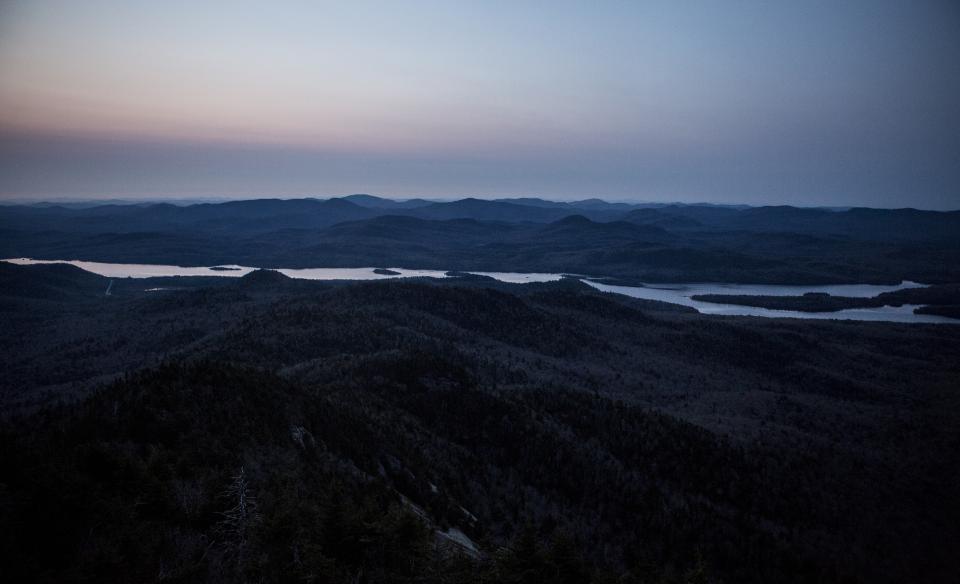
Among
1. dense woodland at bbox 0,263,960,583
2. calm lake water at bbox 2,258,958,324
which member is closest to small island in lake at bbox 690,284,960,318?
calm lake water at bbox 2,258,958,324

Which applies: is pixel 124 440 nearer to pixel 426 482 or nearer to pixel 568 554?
pixel 426 482

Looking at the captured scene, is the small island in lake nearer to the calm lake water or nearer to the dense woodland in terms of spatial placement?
the calm lake water

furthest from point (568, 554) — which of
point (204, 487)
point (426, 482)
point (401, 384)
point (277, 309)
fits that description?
point (277, 309)

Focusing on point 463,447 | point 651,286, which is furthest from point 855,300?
point 463,447

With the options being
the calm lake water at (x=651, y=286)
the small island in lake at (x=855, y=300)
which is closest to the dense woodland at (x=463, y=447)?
the calm lake water at (x=651, y=286)

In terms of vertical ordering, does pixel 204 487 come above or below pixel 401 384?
above

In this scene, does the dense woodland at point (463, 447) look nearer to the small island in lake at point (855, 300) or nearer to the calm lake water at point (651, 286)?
the calm lake water at point (651, 286)

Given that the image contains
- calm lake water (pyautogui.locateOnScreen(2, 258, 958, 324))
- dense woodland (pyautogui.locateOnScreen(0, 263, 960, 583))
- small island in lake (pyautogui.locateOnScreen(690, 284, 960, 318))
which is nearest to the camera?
dense woodland (pyautogui.locateOnScreen(0, 263, 960, 583))

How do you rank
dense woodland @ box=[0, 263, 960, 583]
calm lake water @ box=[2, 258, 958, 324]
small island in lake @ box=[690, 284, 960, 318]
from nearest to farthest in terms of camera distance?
dense woodland @ box=[0, 263, 960, 583], calm lake water @ box=[2, 258, 958, 324], small island in lake @ box=[690, 284, 960, 318]

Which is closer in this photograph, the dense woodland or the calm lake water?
the dense woodland
